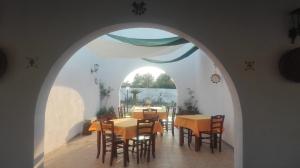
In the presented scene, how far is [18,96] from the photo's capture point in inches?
99.2

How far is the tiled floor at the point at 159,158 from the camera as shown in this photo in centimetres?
464

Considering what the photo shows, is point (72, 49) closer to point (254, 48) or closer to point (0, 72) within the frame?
point (0, 72)

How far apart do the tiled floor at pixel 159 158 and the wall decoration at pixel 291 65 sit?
2612 millimetres

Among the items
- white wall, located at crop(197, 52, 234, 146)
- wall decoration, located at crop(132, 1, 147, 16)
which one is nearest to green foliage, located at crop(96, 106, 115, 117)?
white wall, located at crop(197, 52, 234, 146)

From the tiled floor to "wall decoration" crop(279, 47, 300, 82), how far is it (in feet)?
8.57

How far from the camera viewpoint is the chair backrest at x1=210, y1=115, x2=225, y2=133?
558 centimetres

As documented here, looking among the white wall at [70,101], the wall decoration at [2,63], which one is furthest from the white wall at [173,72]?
the wall decoration at [2,63]

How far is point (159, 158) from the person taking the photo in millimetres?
5109

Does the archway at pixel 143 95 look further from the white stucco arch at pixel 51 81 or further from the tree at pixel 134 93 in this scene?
the white stucco arch at pixel 51 81

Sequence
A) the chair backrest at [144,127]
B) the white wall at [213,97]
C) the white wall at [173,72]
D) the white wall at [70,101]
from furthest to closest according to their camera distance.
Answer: the white wall at [173,72] < the white wall at [213,97] < the white wall at [70,101] < the chair backrest at [144,127]

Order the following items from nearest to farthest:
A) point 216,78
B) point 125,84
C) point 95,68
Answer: point 216,78 → point 95,68 → point 125,84

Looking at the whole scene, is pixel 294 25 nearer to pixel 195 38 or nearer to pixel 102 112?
pixel 195 38

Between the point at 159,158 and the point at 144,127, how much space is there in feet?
2.53

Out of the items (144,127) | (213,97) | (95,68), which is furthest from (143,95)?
(144,127)
